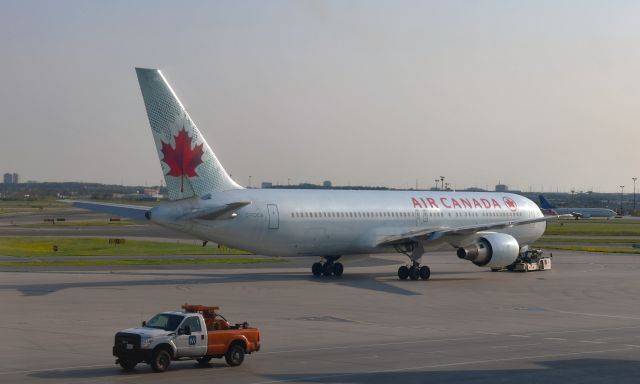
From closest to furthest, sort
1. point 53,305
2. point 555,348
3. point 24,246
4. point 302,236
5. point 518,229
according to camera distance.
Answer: point 555,348 < point 53,305 < point 302,236 < point 518,229 < point 24,246

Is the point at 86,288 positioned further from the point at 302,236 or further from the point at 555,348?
the point at 555,348

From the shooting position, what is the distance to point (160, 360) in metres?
24.8

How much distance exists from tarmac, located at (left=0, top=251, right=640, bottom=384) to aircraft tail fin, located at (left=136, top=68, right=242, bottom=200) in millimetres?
5081

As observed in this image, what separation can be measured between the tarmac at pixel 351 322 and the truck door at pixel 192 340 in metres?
0.52

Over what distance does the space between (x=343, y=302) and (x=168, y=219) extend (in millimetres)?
9239

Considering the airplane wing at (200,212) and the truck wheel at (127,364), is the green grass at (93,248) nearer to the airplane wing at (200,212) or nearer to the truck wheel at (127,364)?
the airplane wing at (200,212)

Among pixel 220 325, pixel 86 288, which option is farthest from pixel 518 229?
pixel 220 325

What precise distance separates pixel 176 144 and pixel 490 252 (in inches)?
770

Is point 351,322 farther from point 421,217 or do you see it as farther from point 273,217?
point 421,217

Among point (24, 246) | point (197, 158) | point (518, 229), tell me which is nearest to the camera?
point (197, 158)

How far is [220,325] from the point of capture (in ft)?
87.7

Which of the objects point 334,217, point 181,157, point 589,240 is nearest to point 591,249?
point 589,240

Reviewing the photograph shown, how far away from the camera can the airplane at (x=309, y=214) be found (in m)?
46.2

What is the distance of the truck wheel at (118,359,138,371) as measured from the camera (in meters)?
24.6
